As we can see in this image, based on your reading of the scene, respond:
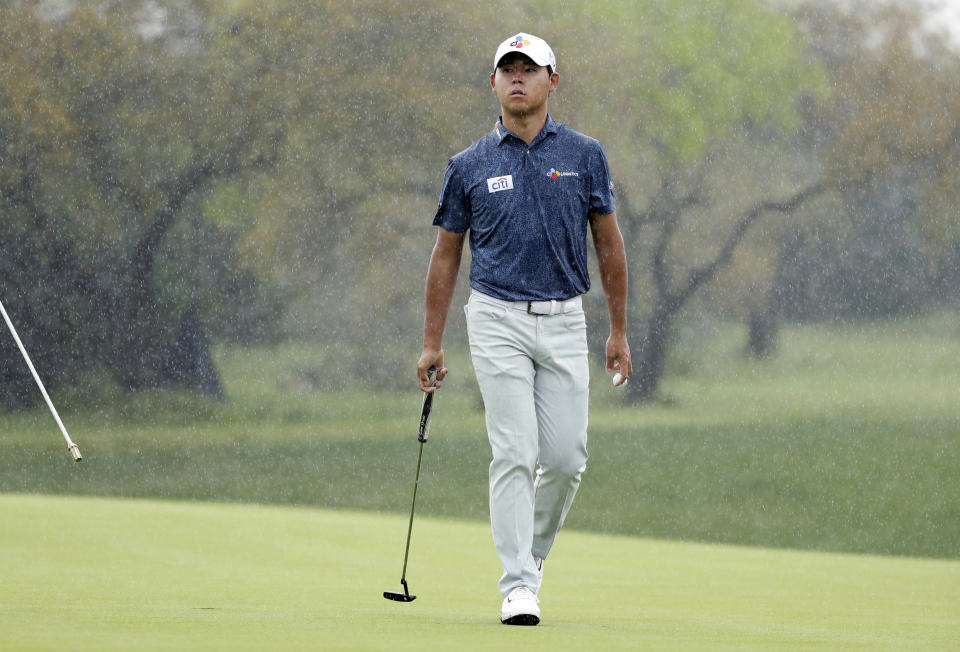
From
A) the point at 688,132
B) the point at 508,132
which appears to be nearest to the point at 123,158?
the point at 688,132

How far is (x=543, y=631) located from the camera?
12.9 ft

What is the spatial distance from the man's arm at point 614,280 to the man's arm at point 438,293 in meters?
0.42

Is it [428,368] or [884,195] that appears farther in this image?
[884,195]

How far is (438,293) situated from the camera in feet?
14.6

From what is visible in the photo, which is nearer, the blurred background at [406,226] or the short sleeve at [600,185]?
the short sleeve at [600,185]

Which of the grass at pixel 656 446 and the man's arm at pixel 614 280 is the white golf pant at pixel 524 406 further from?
the grass at pixel 656 446

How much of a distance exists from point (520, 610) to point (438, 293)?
0.96 meters

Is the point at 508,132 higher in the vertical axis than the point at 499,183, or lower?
higher

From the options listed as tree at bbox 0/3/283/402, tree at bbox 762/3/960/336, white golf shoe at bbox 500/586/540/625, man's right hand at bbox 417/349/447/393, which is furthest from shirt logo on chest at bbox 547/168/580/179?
tree at bbox 0/3/283/402

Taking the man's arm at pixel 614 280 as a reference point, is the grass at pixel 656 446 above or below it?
below

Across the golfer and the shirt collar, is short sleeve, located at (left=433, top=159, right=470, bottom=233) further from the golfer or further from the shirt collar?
the shirt collar

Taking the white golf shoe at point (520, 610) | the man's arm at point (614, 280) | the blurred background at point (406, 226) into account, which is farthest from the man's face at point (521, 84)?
the blurred background at point (406, 226)

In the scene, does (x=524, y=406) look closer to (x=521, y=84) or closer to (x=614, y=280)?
(x=614, y=280)

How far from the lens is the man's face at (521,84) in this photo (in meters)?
4.27
